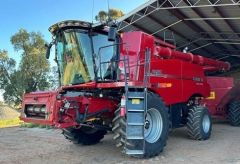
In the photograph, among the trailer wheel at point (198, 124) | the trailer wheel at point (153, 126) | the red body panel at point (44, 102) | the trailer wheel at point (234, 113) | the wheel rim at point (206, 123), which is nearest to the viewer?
the red body panel at point (44, 102)

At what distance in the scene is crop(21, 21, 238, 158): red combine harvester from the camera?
8.20 meters

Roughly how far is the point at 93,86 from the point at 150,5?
5.18 metres

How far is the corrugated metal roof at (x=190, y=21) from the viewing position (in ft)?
41.0

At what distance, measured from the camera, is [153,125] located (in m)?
8.94

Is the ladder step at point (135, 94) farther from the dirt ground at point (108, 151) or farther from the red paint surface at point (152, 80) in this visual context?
the dirt ground at point (108, 151)

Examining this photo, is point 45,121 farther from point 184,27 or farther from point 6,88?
point 6,88

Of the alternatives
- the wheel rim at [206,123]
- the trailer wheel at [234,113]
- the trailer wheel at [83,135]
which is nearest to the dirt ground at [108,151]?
the trailer wheel at [83,135]

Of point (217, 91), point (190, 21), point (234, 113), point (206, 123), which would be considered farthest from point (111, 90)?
point (234, 113)

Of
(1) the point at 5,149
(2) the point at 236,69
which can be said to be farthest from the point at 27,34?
(1) the point at 5,149

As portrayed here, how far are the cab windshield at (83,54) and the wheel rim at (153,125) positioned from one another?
1.49 meters

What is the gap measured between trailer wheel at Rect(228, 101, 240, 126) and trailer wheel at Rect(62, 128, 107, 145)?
6447mm

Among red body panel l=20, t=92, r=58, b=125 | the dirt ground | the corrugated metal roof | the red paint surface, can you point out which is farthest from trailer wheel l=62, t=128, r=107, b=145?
the corrugated metal roof

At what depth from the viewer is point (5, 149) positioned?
412 inches

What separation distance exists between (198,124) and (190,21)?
529 centimetres
